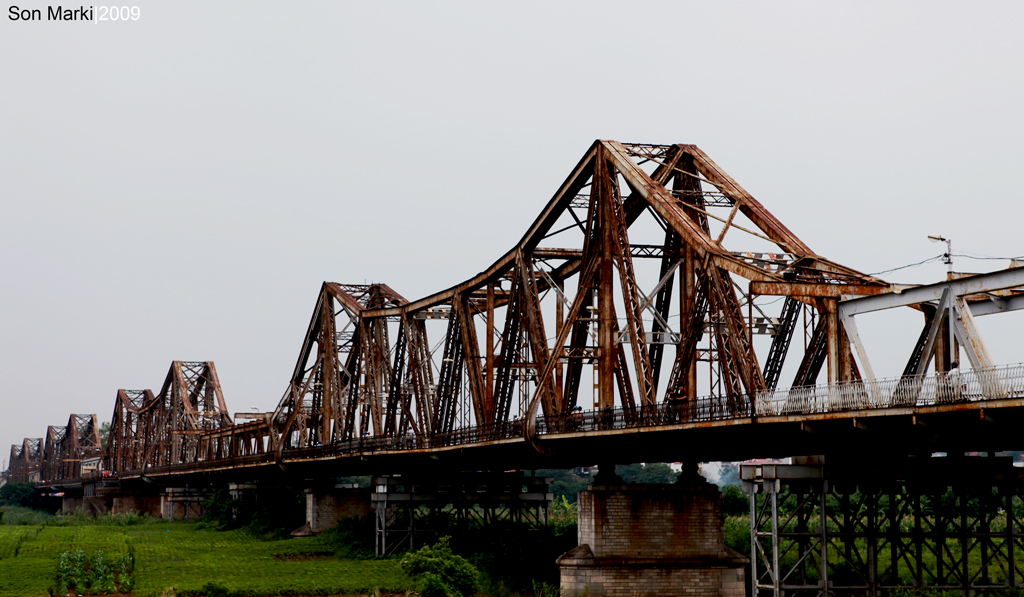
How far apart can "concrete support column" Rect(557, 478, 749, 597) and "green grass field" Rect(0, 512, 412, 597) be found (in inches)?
391

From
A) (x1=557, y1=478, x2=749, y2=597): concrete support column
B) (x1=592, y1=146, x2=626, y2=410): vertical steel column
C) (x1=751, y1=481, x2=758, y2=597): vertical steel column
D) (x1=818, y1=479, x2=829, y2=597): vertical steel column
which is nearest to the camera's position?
(x1=818, y1=479, x2=829, y2=597): vertical steel column

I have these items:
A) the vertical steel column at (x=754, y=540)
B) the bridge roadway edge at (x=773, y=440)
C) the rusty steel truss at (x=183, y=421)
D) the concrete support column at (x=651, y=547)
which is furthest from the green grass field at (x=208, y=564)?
the rusty steel truss at (x=183, y=421)

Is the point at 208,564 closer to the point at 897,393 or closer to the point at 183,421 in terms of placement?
the point at 897,393

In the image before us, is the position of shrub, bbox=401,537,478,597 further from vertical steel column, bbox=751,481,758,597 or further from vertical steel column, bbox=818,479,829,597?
vertical steel column, bbox=818,479,829,597

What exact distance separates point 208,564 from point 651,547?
92.4 feet

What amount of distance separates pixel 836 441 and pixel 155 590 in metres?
29.3

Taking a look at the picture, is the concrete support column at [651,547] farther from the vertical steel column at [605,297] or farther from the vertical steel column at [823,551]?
the vertical steel column at [823,551]

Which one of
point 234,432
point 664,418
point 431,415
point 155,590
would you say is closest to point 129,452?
point 234,432

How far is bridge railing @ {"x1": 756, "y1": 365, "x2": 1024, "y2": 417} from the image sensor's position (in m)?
27.9

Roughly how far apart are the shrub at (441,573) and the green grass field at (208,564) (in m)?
0.93

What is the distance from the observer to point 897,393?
3055cm

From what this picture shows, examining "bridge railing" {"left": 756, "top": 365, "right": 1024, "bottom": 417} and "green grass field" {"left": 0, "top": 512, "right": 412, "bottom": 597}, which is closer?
"bridge railing" {"left": 756, "top": 365, "right": 1024, "bottom": 417}

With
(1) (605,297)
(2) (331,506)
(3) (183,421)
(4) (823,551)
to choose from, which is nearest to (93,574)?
(1) (605,297)

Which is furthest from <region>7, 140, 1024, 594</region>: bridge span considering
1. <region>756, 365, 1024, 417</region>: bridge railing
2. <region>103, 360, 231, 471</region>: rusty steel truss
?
<region>103, 360, 231, 471</region>: rusty steel truss
